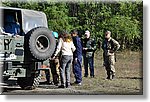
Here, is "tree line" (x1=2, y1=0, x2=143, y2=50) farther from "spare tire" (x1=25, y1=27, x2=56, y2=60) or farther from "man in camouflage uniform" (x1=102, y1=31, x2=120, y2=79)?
"spare tire" (x1=25, y1=27, x2=56, y2=60)

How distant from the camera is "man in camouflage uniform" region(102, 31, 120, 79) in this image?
967 cm

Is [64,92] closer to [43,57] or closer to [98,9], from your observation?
[43,57]

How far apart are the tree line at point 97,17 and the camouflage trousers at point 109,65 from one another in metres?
0.31

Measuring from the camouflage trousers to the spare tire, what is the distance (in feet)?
3.56

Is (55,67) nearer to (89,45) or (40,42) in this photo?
(40,42)

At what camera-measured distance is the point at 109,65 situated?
9719 millimetres

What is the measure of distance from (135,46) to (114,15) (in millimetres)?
722

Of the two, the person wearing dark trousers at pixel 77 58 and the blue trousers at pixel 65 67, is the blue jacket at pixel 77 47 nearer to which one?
the person wearing dark trousers at pixel 77 58

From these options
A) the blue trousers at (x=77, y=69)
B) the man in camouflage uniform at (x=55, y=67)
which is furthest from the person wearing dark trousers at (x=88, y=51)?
the man in camouflage uniform at (x=55, y=67)

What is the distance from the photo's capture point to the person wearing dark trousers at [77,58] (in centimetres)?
969

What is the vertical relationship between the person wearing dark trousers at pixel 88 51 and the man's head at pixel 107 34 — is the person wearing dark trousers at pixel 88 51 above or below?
below

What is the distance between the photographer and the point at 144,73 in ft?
31.1

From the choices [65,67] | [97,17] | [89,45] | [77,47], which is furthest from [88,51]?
[97,17]

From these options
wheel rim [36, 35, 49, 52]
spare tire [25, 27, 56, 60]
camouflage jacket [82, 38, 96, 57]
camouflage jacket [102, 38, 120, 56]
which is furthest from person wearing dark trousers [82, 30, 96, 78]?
wheel rim [36, 35, 49, 52]
